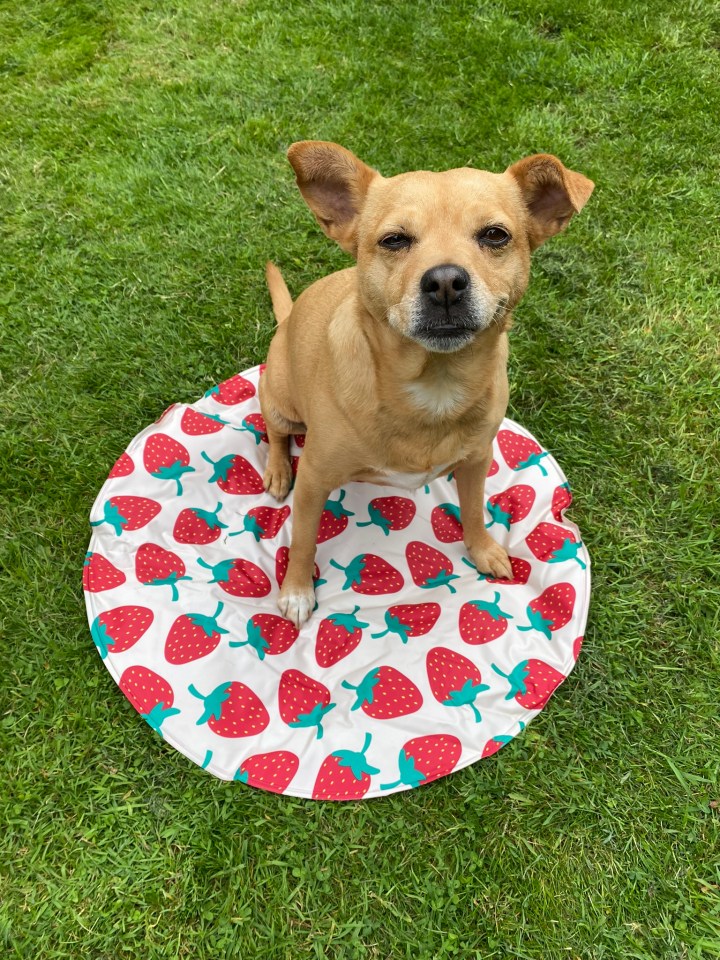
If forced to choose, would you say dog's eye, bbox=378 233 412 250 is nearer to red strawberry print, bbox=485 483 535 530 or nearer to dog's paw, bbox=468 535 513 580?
dog's paw, bbox=468 535 513 580

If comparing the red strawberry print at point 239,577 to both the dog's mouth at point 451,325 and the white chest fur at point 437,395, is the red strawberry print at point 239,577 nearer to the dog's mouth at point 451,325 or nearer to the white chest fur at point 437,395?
the white chest fur at point 437,395

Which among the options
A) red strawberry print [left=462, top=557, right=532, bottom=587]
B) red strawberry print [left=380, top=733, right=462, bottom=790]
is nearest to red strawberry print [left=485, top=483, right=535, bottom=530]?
red strawberry print [left=462, top=557, right=532, bottom=587]

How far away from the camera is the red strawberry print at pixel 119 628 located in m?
3.10

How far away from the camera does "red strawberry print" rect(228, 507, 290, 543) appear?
3.60 meters

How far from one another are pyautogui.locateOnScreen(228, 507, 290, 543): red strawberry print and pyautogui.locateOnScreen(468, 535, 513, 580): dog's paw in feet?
3.64

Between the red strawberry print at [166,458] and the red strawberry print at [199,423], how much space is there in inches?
4.4

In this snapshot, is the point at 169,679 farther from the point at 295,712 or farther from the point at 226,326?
the point at 226,326

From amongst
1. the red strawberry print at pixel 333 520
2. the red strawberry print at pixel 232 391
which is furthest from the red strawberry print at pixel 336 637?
the red strawberry print at pixel 232 391

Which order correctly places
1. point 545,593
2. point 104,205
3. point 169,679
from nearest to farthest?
point 169,679 < point 545,593 < point 104,205

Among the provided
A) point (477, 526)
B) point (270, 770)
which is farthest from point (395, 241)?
point (270, 770)

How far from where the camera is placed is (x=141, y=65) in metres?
5.48

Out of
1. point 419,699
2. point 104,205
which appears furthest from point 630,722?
point 104,205

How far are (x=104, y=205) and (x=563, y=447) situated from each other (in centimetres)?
378

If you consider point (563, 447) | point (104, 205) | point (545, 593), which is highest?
point (104, 205)
